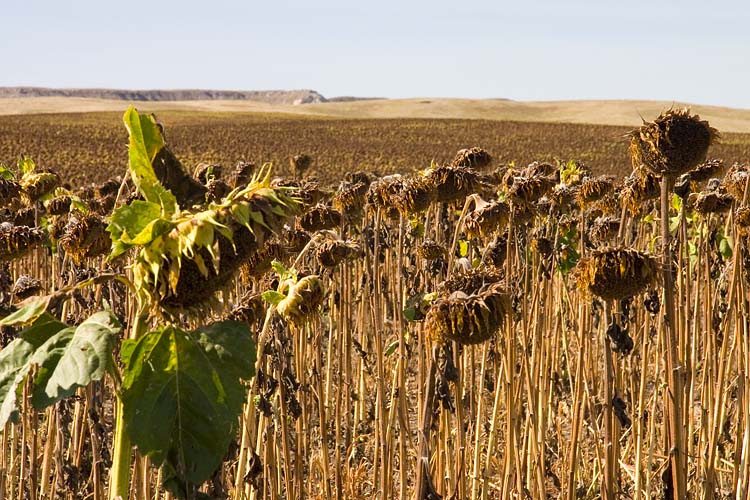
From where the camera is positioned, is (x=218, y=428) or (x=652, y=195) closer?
(x=218, y=428)

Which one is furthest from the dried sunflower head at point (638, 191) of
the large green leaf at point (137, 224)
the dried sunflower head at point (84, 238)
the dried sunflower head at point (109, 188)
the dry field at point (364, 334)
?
the dried sunflower head at point (109, 188)

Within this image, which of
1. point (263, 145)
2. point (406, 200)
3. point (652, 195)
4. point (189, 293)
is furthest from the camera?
point (263, 145)

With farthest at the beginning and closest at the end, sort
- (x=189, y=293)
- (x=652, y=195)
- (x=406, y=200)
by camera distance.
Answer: (x=652, y=195) < (x=406, y=200) < (x=189, y=293)

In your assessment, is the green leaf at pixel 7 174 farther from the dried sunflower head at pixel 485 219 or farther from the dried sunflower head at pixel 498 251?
the dried sunflower head at pixel 498 251

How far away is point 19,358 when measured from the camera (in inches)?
51.2

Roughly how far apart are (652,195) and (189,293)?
3.15 metres

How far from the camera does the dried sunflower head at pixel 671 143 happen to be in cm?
247

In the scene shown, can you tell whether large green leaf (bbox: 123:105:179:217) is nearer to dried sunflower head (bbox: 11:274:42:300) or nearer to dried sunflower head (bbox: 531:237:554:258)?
dried sunflower head (bbox: 11:274:42:300)

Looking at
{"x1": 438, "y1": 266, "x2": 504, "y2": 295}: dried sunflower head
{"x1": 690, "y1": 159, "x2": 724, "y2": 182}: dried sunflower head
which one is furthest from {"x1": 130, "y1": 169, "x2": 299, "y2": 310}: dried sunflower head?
{"x1": 690, "y1": 159, "x2": 724, "y2": 182}: dried sunflower head

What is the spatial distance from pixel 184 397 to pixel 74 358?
0.52 feet

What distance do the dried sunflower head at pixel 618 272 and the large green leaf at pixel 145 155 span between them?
55.5 inches

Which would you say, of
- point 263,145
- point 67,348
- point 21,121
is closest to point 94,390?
point 67,348

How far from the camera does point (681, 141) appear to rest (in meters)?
2.48

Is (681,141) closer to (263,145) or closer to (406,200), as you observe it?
(406,200)
